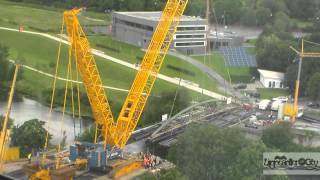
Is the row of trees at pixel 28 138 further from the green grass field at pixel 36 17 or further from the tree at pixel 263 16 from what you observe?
the tree at pixel 263 16

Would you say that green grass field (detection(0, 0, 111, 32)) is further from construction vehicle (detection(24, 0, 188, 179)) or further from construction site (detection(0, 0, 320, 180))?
construction vehicle (detection(24, 0, 188, 179))

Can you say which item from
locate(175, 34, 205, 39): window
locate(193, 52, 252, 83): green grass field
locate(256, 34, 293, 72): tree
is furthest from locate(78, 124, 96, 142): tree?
locate(175, 34, 205, 39): window

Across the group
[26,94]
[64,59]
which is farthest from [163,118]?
[64,59]

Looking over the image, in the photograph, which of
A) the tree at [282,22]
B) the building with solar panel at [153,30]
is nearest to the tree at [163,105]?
the building with solar panel at [153,30]

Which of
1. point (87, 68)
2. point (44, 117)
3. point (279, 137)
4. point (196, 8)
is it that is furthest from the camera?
point (196, 8)

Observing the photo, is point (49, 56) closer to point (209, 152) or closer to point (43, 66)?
point (43, 66)

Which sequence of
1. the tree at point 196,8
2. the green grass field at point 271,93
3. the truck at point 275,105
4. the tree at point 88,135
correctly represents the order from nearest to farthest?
the tree at point 88,135, the truck at point 275,105, the green grass field at point 271,93, the tree at point 196,8

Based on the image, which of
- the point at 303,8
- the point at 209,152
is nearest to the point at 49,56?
the point at 303,8
